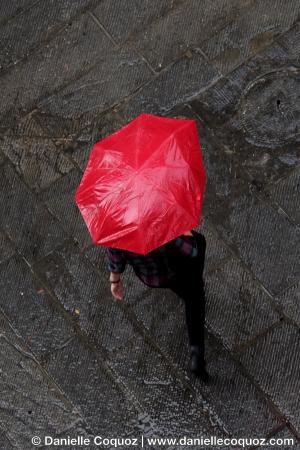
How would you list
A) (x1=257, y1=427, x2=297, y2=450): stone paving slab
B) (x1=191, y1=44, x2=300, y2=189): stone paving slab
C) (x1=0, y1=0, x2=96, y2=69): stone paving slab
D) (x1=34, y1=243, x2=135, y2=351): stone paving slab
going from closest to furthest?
(x1=257, y1=427, x2=297, y2=450): stone paving slab, (x1=34, y1=243, x2=135, y2=351): stone paving slab, (x1=191, y1=44, x2=300, y2=189): stone paving slab, (x1=0, y1=0, x2=96, y2=69): stone paving slab

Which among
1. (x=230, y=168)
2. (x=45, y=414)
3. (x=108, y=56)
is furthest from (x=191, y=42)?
(x=45, y=414)

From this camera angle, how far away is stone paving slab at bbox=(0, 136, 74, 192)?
664 centimetres

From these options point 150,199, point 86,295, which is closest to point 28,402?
point 86,295

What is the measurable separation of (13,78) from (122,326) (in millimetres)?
2632

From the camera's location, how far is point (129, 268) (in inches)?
245

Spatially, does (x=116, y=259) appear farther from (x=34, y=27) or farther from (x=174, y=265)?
(x=34, y=27)

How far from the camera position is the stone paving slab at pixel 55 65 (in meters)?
6.96

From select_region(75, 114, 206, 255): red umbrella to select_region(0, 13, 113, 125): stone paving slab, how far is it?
7.91 feet

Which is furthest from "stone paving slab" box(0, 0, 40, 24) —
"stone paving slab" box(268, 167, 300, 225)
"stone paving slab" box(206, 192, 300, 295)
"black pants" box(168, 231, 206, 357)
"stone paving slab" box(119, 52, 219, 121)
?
"black pants" box(168, 231, 206, 357)

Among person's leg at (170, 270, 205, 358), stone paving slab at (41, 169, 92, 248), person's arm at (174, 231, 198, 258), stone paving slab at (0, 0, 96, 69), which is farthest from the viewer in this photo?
stone paving slab at (0, 0, 96, 69)

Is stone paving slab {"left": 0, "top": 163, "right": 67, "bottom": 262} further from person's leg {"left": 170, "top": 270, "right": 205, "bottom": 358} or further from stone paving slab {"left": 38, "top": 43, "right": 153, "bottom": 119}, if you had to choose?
person's leg {"left": 170, "top": 270, "right": 205, "bottom": 358}

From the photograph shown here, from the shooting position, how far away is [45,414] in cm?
604

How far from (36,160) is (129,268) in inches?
53.6

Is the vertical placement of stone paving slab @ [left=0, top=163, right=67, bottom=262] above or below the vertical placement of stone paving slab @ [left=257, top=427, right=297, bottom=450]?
above
